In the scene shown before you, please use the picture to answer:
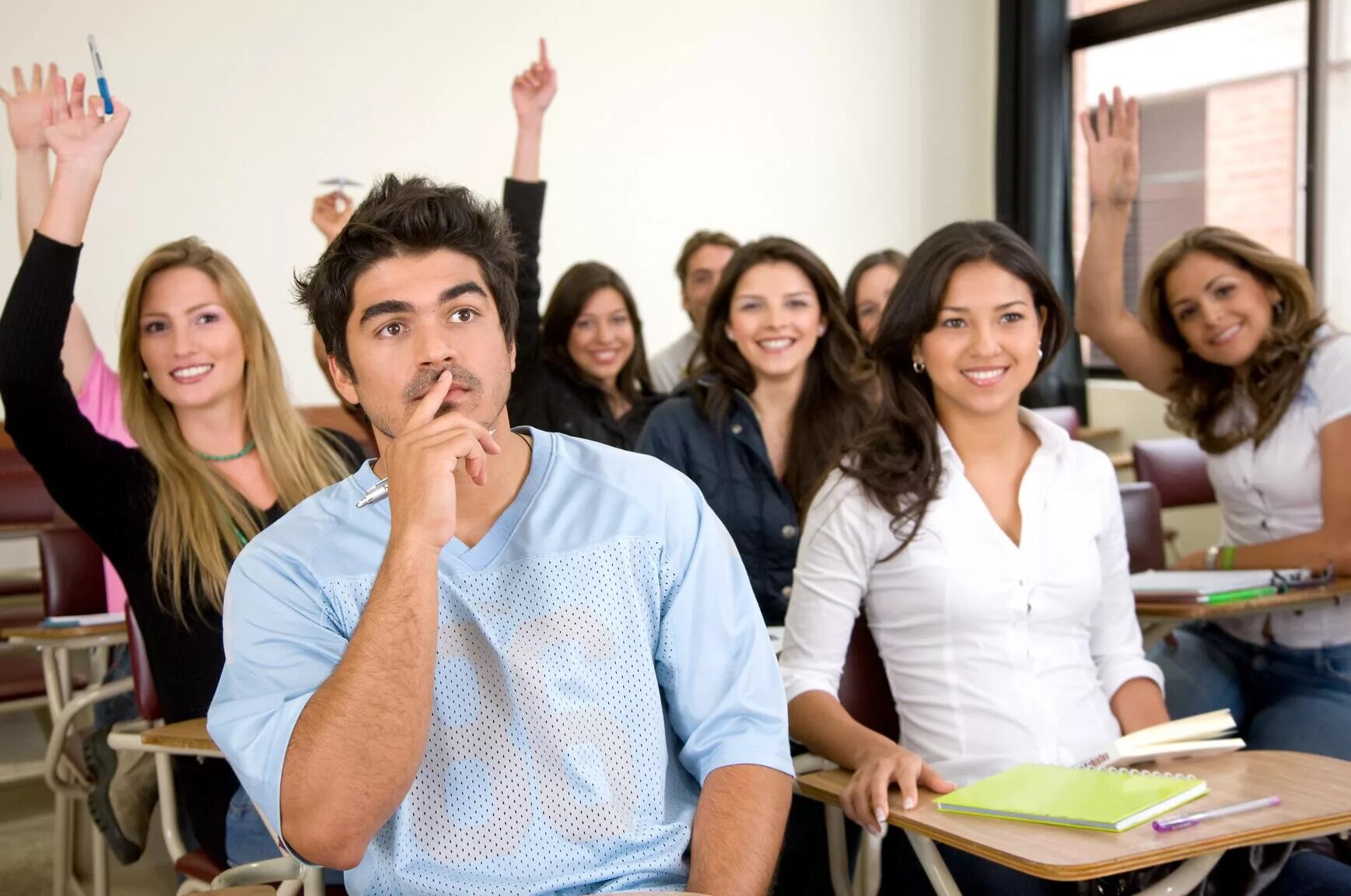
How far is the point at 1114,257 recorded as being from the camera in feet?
10.6

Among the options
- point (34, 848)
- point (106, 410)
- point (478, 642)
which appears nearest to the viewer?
point (478, 642)

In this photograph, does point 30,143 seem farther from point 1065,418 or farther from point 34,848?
point 1065,418

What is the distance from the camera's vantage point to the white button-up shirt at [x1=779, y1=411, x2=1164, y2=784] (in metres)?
2.21

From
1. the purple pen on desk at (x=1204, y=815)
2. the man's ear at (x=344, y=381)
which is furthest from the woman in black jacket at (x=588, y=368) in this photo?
the purple pen on desk at (x=1204, y=815)

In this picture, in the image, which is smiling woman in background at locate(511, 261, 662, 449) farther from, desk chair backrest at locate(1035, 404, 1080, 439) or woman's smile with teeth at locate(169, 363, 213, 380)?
desk chair backrest at locate(1035, 404, 1080, 439)

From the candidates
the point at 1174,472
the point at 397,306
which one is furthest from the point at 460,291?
the point at 1174,472

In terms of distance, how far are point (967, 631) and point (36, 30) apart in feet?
13.7

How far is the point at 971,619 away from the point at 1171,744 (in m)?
0.37

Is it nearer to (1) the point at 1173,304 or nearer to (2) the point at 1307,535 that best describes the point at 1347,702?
(2) the point at 1307,535

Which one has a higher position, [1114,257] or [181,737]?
[1114,257]

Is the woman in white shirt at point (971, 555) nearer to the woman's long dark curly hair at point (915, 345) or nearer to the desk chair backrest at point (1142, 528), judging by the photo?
the woman's long dark curly hair at point (915, 345)

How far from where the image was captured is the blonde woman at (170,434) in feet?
7.63

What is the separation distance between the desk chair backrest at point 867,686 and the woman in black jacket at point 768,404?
77 centimetres

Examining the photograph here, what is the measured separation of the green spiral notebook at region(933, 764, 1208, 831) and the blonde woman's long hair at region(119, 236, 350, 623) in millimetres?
1361
